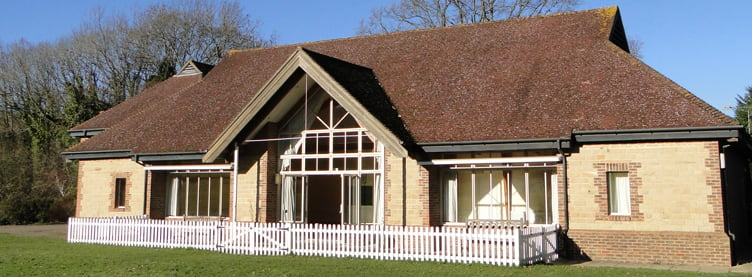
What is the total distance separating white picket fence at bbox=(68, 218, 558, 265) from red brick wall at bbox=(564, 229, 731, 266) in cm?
80

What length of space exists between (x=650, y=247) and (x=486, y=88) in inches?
261

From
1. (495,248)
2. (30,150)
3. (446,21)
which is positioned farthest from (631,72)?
(30,150)

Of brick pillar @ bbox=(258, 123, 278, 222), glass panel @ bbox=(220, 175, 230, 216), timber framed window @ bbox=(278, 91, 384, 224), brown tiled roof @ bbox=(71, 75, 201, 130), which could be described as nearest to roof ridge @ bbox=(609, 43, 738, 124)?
timber framed window @ bbox=(278, 91, 384, 224)

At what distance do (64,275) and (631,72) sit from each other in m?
14.7

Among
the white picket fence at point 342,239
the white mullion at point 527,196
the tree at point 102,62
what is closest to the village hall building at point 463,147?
the white mullion at point 527,196

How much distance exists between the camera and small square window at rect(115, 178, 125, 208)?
24016mm

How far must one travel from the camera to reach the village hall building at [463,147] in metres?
15.9

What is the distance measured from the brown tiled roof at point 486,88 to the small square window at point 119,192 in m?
1.33

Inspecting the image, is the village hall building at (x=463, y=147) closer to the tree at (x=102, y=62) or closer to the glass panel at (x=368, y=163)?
the glass panel at (x=368, y=163)

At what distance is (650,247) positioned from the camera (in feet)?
51.6

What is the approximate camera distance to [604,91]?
17.7m

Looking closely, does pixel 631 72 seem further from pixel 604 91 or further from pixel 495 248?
pixel 495 248

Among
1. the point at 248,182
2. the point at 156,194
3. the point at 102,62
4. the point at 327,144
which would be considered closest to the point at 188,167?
the point at 156,194

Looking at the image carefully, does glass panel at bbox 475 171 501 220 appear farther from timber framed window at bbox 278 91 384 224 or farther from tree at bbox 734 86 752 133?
tree at bbox 734 86 752 133
